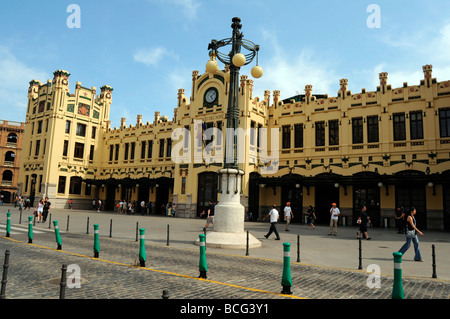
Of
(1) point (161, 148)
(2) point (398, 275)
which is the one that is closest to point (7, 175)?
(1) point (161, 148)

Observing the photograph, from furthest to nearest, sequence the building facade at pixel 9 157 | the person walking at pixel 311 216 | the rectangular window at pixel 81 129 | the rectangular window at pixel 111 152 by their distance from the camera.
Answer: the building facade at pixel 9 157 < the rectangular window at pixel 111 152 < the rectangular window at pixel 81 129 < the person walking at pixel 311 216

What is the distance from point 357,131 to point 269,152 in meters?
8.28

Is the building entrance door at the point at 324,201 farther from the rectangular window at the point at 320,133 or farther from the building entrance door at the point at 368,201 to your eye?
the rectangular window at the point at 320,133

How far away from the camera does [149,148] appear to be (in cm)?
4244

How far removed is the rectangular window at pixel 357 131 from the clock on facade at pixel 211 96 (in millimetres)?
13197

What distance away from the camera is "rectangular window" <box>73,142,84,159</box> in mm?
44844

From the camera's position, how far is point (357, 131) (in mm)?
28719

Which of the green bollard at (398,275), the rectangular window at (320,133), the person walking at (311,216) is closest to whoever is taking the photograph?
the green bollard at (398,275)

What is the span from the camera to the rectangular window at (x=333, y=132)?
29.6 m

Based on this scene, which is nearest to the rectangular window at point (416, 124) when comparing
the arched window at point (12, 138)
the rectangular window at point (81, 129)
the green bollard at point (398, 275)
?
the green bollard at point (398, 275)

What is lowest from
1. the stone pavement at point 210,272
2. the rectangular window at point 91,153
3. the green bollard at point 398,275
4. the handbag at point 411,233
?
the stone pavement at point 210,272

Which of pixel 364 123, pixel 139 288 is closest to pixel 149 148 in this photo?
pixel 364 123

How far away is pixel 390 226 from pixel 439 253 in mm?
14162

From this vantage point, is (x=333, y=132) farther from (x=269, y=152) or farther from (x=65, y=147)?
(x=65, y=147)
